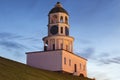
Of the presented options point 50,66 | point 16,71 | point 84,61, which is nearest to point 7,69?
point 16,71

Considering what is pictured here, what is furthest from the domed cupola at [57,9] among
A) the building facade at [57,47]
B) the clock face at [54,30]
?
the clock face at [54,30]

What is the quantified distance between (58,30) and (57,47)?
373 cm

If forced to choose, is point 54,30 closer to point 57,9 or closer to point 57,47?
point 57,47

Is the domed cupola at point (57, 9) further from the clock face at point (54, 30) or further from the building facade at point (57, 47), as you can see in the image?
the clock face at point (54, 30)

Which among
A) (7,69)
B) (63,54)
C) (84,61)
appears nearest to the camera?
(7,69)

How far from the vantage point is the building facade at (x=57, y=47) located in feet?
278

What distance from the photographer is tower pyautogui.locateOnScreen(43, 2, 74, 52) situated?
3354 inches

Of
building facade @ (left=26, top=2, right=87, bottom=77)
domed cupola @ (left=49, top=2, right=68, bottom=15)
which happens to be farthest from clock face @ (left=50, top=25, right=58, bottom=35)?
domed cupola @ (left=49, top=2, right=68, bottom=15)

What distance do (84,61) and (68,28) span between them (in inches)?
455

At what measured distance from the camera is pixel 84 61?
9438cm

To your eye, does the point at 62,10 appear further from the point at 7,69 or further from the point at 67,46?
the point at 7,69

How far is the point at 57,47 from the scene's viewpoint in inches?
3369

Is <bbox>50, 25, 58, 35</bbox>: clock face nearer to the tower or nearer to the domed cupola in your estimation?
the tower

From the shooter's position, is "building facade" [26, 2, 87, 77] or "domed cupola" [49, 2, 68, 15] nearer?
"building facade" [26, 2, 87, 77]
